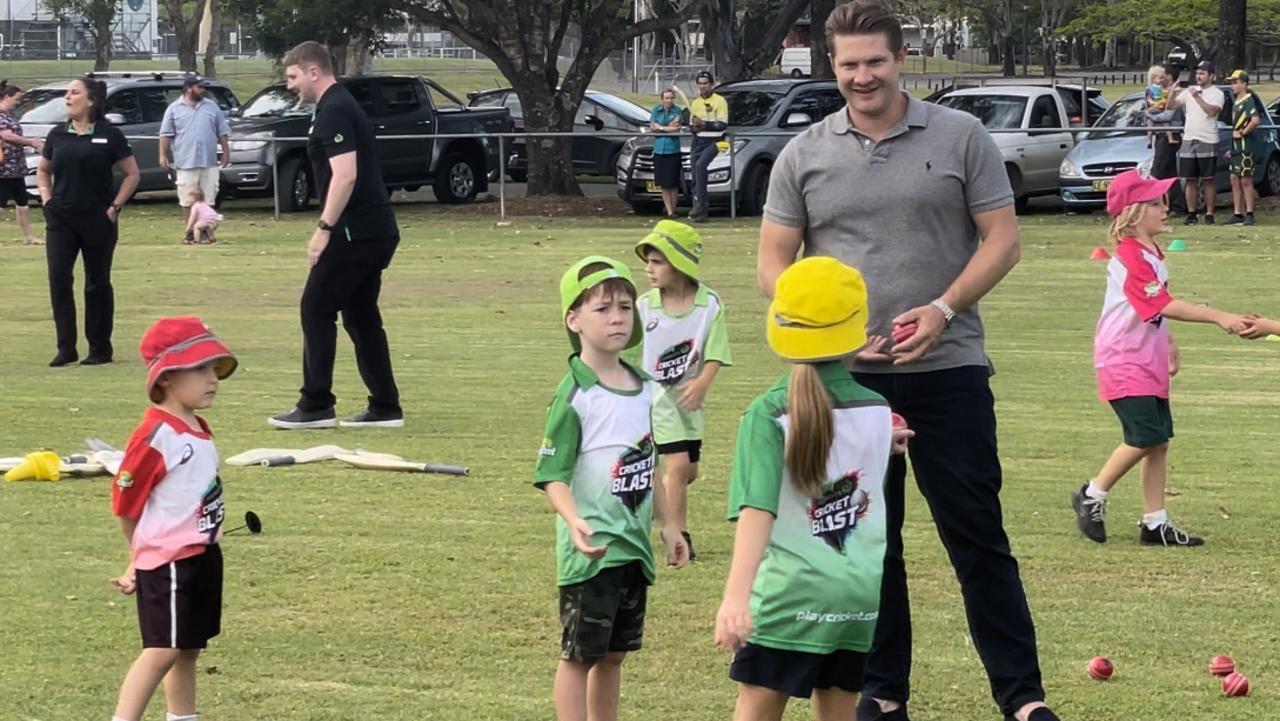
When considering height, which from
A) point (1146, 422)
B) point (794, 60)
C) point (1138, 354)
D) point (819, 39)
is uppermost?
point (819, 39)

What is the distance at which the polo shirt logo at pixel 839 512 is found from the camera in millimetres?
4691

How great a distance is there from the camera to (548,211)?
29.3 metres

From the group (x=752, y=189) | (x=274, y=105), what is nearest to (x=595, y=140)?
(x=274, y=105)

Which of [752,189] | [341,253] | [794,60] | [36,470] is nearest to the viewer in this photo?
[36,470]

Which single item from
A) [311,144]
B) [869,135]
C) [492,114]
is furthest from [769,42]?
[869,135]

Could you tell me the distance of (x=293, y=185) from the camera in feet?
96.9

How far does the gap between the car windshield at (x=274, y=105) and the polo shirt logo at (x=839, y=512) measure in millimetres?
26052

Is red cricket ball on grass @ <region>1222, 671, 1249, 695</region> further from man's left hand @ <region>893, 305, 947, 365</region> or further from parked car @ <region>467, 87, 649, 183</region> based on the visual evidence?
parked car @ <region>467, 87, 649, 183</region>

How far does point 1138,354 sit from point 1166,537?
0.79 meters

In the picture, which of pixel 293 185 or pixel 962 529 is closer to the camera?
pixel 962 529

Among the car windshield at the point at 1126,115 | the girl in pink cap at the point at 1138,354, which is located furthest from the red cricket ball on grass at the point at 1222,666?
the car windshield at the point at 1126,115

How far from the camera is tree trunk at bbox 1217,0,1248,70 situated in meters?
32.8

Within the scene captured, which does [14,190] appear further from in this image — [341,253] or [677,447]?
[677,447]

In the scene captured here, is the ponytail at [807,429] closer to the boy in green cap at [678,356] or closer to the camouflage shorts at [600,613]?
the camouflage shorts at [600,613]
